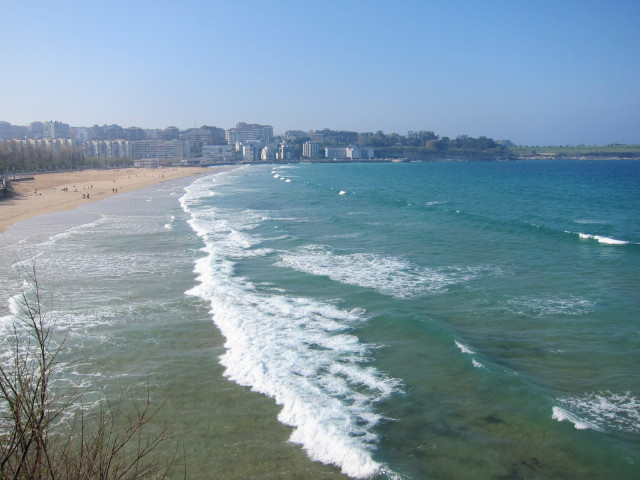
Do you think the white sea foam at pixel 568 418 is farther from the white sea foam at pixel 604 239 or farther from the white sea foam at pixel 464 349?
the white sea foam at pixel 604 239

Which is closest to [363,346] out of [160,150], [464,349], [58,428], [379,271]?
[464,349]

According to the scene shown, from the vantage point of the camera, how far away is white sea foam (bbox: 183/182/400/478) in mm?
7891

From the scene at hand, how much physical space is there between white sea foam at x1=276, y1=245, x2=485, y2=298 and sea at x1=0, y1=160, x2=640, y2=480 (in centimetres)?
11

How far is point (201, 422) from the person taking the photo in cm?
840

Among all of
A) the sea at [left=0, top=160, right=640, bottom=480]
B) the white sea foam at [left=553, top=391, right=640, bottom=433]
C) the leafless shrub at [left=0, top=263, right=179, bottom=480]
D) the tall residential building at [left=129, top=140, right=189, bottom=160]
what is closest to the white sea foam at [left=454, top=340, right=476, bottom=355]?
the sea at [left=0, top=160, right=640, bottom=480]

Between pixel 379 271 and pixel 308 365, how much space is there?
8302 millimetres

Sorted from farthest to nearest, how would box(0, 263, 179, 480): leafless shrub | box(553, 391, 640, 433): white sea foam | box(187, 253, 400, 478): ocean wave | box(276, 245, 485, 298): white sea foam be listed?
box(276, 245, 485, 298): white sea foam < box(553, 391, 640, 433): white sea foam < box(187, 253, 400, 478): ocean wave < box(0, 263, 179, 480): leafless shrub

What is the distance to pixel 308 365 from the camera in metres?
10.6

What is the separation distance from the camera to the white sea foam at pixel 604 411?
8398mm

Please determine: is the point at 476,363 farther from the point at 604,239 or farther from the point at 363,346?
the point at 604,239

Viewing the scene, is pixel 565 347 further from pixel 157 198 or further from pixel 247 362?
pixel 157 198

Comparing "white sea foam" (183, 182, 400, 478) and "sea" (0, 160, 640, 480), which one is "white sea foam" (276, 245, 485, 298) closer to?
"sea" (0, 160, 640, 480)

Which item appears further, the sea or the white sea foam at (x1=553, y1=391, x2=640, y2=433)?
the white sea foam at (x1=553, y1=391, x2=640, y2=433)

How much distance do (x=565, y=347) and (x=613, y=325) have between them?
2.35 m
